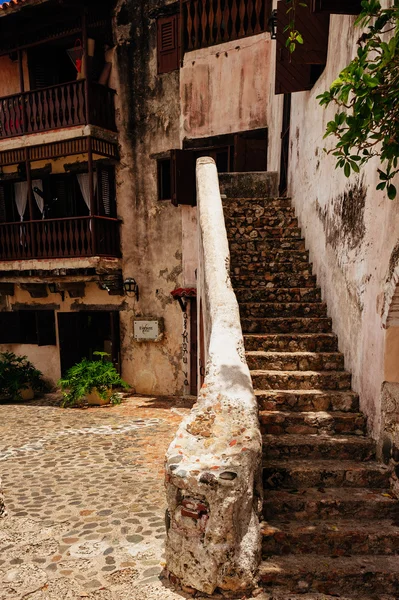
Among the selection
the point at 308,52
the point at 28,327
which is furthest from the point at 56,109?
the point at 308,52

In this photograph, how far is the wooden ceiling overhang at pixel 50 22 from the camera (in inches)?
376

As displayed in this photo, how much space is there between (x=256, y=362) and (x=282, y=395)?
0.51 m

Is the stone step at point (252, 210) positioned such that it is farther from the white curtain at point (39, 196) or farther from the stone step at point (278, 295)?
the white curtain at point (39, 196)

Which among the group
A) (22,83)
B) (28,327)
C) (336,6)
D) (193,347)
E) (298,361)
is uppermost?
(22,83)

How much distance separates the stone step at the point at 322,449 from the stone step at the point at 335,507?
15.0 inches

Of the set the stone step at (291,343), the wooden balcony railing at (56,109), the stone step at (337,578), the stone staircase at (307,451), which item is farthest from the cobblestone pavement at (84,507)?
the wooden balcony railing at (56,109)

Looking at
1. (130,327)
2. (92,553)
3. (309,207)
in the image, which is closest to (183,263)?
(130,327)

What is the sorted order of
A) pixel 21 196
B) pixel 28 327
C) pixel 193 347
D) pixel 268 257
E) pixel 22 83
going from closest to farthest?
pixel 268 257 → pixel 22 83 → pixel 193 347 → pixel 21 196 → pixel 28 327

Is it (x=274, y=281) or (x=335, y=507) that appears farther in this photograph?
(x=274, y=281)

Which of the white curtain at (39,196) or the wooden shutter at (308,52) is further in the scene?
the white curtain at (39,196)

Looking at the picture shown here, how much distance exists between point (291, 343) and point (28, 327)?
944 centimetres

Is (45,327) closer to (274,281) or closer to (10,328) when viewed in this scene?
(10,328)

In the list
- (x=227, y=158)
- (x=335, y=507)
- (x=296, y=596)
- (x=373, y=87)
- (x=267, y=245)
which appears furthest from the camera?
(x=227, y=158)

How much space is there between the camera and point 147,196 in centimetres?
1055
